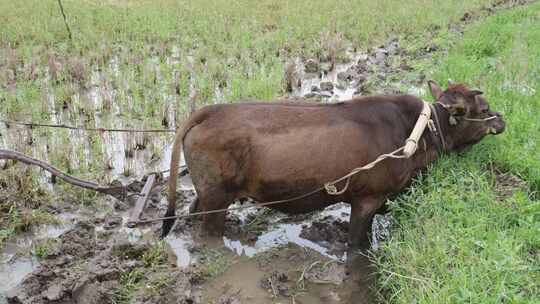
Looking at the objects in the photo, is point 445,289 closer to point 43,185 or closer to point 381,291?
point 381,291

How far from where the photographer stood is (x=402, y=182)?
15.0 ft

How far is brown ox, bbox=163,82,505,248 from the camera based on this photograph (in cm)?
429

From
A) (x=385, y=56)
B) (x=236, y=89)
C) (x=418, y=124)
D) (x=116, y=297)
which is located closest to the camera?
(x=116, y=297)

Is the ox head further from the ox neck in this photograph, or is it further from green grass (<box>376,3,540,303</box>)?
green grass (<box>376,3,540,303</box>)

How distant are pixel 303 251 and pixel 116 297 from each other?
5.66 ft

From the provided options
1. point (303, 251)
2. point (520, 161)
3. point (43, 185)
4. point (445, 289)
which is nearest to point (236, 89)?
point (43, 185)

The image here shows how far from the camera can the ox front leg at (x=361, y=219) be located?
451 cm

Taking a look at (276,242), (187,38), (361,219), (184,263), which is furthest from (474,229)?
(187,38)

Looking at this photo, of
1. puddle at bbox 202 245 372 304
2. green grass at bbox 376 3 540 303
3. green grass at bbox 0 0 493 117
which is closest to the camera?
green grass at bbox 376 3 540 303

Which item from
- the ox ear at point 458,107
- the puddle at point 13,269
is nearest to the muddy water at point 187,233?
the puddle at point 13,269

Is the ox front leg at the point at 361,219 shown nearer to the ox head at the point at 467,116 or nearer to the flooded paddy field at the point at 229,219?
the flooded paddy field at the point at 229,219

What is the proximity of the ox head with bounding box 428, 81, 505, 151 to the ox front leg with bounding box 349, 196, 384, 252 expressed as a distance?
972 millimetres

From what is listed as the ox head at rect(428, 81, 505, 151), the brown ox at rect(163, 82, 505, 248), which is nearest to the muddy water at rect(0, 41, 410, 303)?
the brown ox at rect(163, 82, 505, 248)

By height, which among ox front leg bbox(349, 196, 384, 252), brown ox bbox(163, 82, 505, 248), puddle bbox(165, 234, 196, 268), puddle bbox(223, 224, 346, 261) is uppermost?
brown ox bbox(163, 82, 505, 248)
